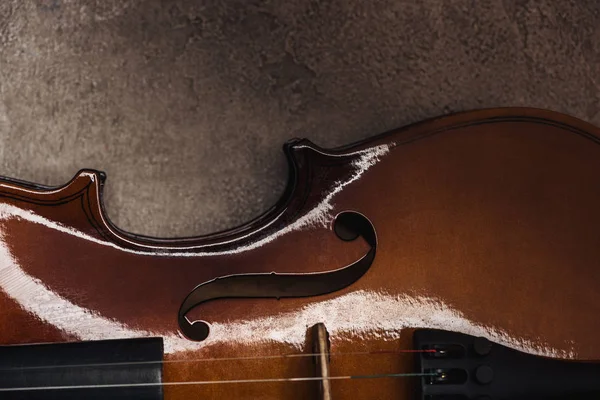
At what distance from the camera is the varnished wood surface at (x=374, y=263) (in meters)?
0.99

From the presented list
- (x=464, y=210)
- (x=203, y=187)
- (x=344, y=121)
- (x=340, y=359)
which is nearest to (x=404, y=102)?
(x=344, y=121)

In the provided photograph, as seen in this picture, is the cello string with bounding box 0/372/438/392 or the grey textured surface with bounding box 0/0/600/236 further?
the grey textured surface with bounding box 0/0/600/236

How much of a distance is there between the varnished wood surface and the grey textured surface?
0.22 m

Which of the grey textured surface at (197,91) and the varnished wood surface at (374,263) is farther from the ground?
the grey textured surface at (197,91)

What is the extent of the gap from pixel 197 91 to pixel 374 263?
1.66 feet

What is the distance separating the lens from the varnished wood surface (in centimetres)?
99

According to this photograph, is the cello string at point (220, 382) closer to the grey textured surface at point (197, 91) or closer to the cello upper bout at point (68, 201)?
the cello upper bout at point (68, 201)

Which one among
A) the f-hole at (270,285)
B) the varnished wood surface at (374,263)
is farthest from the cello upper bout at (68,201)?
the f-hole at (270,285)

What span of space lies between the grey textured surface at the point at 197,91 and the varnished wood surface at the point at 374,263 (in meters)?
0.22

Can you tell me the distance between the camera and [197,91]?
1267 millimetres

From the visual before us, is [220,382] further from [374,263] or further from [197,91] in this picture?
[197,91]

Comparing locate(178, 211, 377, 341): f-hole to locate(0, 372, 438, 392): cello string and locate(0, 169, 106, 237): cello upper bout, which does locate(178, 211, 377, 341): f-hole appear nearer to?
locate(0, 372, 438, 392): cello string

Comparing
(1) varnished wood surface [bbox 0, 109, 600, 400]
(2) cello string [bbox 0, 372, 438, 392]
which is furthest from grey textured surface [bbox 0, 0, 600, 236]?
(2) cello string [bbox 0, 372, 438, 392]

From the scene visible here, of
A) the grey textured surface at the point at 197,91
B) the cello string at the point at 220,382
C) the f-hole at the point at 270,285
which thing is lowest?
the cello string at the point at 220,382
